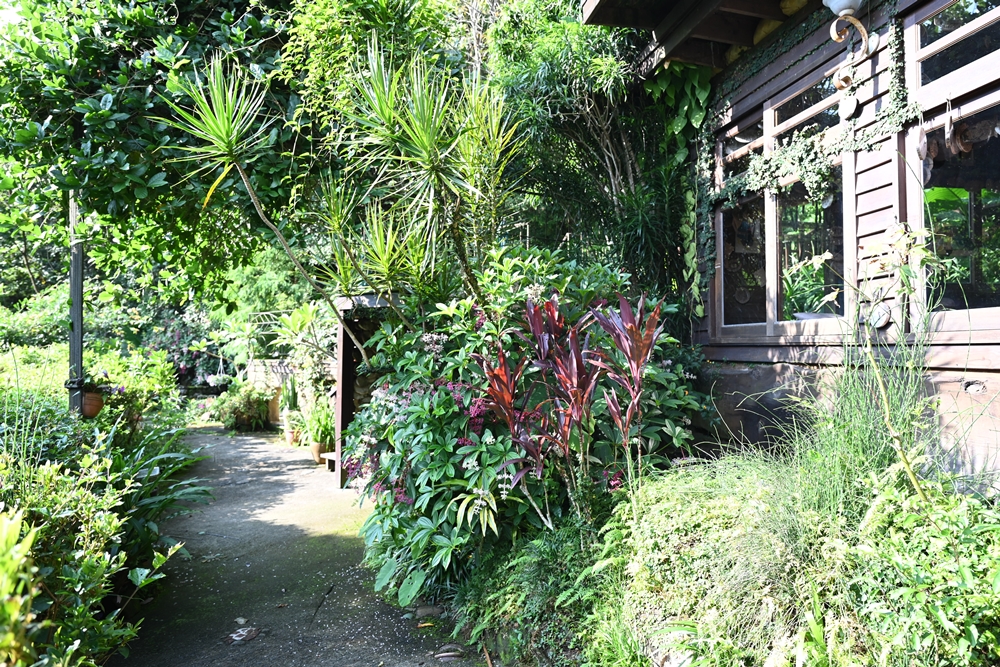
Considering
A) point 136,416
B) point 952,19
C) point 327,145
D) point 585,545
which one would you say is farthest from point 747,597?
point 136,416

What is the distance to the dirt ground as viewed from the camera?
2785 millimetres

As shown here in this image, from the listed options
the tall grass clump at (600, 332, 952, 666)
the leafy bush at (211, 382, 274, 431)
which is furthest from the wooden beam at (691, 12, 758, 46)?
the leafy bush at (211, 382, 274, 431)

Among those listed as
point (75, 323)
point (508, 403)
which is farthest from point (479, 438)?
point (75, 323)

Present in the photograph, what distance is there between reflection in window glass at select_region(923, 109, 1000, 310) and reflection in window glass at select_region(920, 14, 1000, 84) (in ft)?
0.87

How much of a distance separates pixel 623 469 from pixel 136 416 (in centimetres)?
444

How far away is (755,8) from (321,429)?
233 inches

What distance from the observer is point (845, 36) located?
3434 millimetres

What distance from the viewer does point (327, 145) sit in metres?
4.00

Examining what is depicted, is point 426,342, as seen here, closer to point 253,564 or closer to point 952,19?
point 253,564

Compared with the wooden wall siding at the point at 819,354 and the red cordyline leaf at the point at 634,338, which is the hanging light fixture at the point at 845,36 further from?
the red cordyline leaf at the point at 634,338

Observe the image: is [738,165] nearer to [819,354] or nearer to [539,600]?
[819,354]

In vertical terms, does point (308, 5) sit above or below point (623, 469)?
above

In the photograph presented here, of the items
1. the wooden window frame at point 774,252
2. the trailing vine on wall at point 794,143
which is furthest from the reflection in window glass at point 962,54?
the wooden window frame at point 774,252

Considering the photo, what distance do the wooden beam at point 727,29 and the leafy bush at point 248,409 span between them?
805cm
